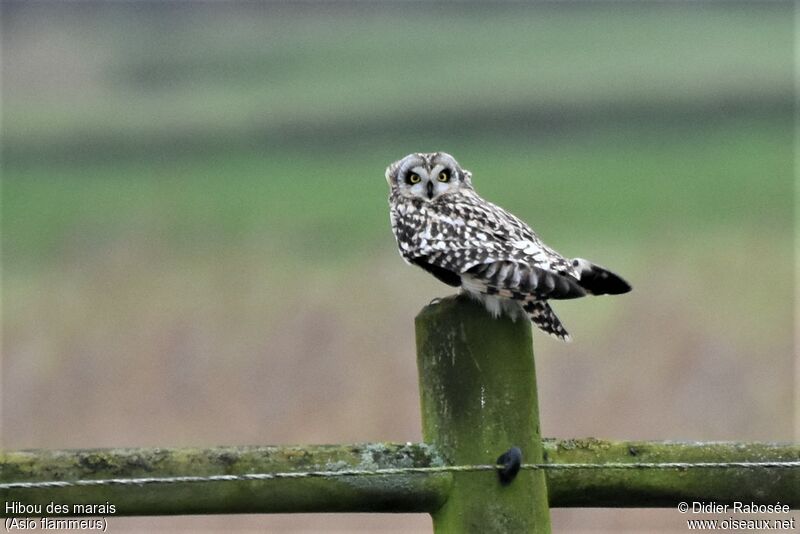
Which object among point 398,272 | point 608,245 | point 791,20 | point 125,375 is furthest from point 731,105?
point 125,375

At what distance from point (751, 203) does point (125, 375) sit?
171 inches

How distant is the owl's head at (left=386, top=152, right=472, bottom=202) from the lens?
351 cm

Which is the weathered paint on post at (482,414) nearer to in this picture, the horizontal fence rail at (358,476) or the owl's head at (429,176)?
the horizontal fence rail at (358,476)

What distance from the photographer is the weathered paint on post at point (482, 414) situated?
2.40 metres

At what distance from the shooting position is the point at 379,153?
928cm

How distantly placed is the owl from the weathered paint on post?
0.09 m

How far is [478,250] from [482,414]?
1.92 feet

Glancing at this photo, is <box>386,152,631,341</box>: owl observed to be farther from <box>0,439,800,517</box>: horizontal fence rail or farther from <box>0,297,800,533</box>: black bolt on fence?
<box>0,439,800,517</box>: horizontal fence rail

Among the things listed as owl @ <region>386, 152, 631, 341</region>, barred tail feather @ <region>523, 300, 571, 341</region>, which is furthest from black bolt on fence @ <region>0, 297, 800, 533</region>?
barred tail feather @ <region>523, 300, 571, 341</region>

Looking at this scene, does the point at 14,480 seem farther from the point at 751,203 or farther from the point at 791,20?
the point at 791,20

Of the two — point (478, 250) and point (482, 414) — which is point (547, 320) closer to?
point (478, 250)

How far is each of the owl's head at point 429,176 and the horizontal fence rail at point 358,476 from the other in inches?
45.4

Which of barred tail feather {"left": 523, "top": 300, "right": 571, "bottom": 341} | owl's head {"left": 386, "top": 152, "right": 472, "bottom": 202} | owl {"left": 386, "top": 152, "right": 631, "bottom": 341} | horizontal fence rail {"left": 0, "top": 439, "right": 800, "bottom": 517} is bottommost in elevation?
horizontal fence rail {"left": 0, "top": 439, "right": 800, "bottom": 517}

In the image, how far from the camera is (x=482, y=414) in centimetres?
241
